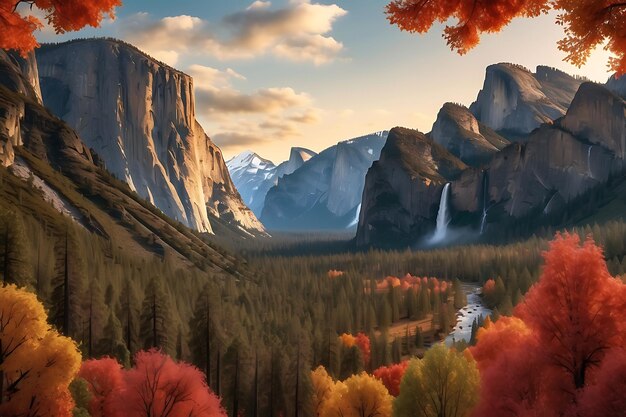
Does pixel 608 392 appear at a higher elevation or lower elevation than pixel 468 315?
higher

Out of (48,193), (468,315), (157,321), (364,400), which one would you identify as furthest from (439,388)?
(48,193)

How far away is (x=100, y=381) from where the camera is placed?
50156 millimetres

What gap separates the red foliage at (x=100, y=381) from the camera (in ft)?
161

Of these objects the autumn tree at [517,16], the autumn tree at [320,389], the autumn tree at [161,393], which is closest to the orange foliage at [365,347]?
the autumn tree at [320,389]

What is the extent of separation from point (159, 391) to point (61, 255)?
106ft

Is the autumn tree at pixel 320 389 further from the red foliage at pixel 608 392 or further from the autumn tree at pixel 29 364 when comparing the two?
the red foliage at pixel 608 392

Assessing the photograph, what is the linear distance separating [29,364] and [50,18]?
30477 mm

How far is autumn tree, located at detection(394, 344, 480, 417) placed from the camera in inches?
1726

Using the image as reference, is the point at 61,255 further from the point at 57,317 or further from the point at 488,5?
the point at 488,5

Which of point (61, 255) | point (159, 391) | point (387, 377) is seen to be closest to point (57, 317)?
point (61, 255)

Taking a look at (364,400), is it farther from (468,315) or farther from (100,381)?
(468,315)

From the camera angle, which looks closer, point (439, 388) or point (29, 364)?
point (29, 364)

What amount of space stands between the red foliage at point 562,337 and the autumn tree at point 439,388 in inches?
590

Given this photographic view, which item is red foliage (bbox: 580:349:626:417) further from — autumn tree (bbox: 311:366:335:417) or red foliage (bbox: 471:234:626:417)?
autumn tree (bbox: 311:366:335:417)
